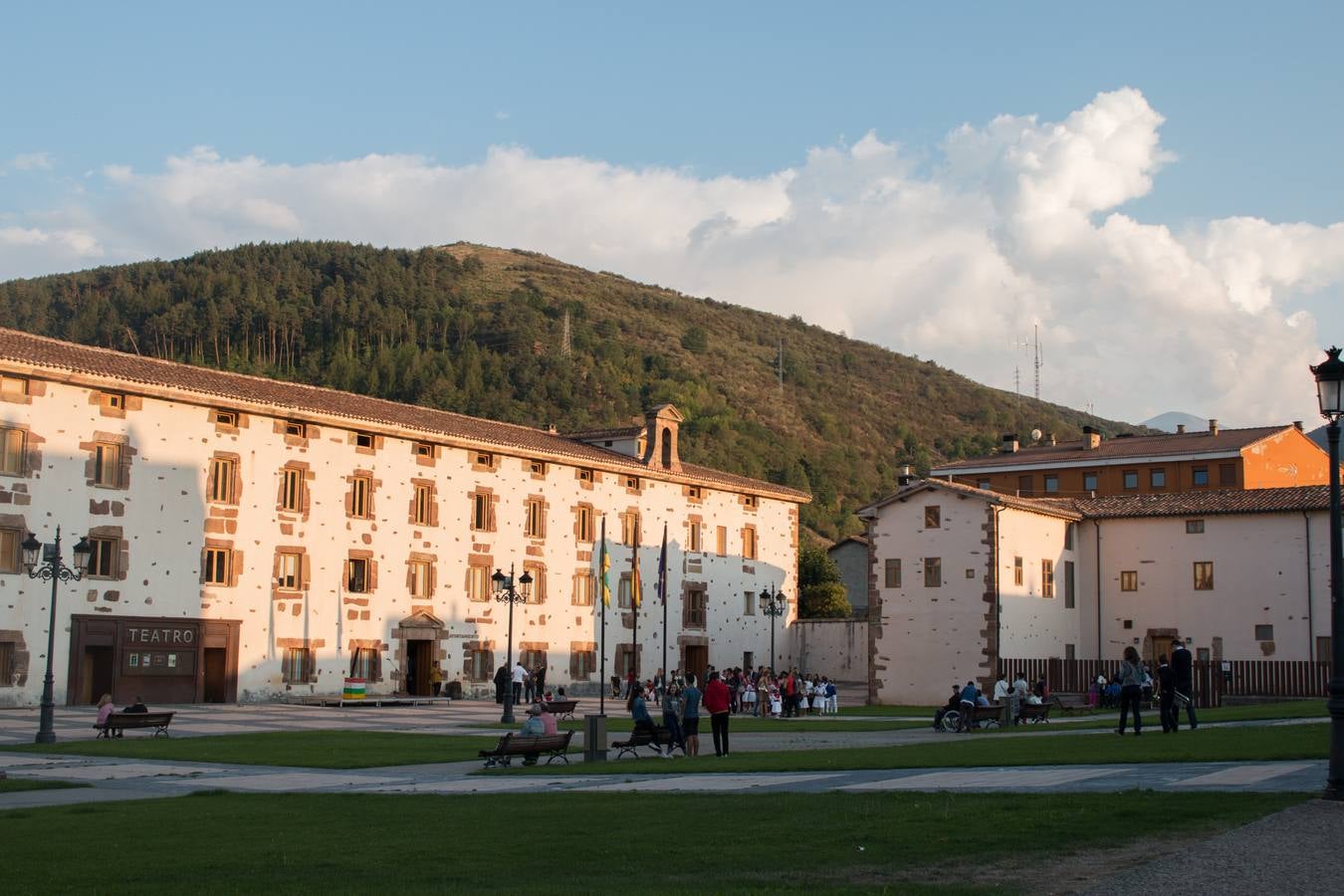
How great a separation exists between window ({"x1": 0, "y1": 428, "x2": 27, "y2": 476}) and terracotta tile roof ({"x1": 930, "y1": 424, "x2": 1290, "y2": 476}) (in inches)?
2072

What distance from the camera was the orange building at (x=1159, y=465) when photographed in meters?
76.9

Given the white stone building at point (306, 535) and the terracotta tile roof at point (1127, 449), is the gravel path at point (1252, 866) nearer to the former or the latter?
the white stone building at point (306, 535)

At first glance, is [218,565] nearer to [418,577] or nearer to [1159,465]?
[418,577]

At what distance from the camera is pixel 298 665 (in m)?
52.6

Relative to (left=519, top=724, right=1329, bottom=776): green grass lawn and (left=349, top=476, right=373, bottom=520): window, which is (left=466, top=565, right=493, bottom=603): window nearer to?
(left=349, top=476, right=373, bottom=520): window

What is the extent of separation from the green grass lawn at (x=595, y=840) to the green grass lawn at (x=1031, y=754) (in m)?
5.87

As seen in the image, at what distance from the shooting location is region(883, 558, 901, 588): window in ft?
185

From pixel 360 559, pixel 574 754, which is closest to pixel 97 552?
pixel 360 559

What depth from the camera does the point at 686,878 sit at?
450 inches

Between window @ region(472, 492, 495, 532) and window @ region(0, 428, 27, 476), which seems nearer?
window @ region(0, 428, 27, 476)

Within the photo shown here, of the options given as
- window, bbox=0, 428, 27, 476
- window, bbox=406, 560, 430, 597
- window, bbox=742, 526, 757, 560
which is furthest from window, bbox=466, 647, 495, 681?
window, bbox=0, 428, 27, 476

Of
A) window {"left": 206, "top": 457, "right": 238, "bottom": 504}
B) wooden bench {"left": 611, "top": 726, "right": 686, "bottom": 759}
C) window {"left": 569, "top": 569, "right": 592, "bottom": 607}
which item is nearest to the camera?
wooden bench {"left": 611, "top": 726, "right": 686, "bottom": 759}

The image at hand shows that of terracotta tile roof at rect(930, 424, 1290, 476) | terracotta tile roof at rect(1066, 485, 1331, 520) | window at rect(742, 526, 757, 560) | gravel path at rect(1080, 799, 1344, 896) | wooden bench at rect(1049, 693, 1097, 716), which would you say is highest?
terracotta tile roof at rect(930, 424, 1290, 476)

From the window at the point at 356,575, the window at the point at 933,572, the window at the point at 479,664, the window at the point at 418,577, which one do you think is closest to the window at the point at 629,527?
the window at the point at 479,664
